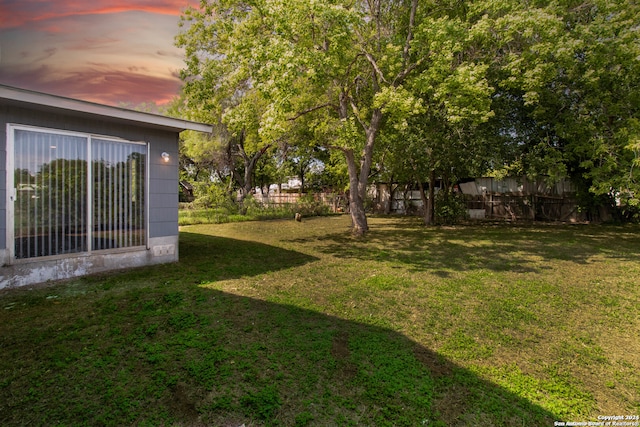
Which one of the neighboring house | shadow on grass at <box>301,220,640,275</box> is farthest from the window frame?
shadow on grass at <box>301,220,640,275</box>

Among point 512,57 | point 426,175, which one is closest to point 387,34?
point 512,57

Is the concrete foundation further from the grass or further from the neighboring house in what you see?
the grass

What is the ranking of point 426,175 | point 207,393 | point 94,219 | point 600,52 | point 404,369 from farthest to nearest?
point 426,175 → point 600,52 → point 94,219 → point 404,369 → point 207,393

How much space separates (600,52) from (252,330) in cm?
1184

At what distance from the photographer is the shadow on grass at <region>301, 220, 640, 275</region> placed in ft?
22.6

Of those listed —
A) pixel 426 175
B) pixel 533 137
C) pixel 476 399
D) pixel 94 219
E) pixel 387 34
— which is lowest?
pixel 476 399

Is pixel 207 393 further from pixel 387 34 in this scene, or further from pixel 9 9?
pixel 387 34

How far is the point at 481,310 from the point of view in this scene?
13.7ft

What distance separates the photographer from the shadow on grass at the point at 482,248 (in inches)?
271

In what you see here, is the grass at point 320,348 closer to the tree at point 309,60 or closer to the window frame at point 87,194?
the window frame at point 87,194

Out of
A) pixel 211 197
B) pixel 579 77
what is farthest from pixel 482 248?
pixel 211 197

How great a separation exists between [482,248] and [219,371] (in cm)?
808

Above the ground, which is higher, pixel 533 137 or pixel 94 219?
pixel 533 137

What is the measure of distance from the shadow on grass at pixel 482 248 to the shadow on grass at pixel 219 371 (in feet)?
12.0
